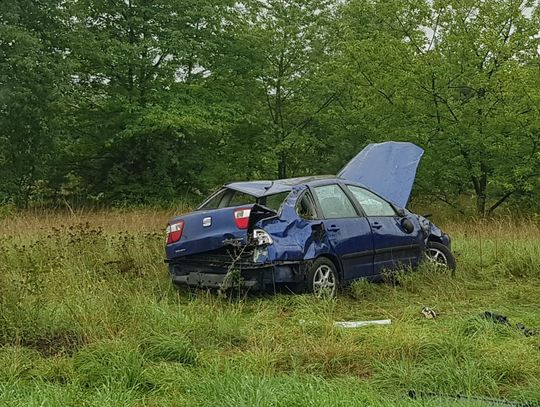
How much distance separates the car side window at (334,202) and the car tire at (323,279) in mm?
642

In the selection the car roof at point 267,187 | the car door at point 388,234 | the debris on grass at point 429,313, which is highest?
the car roof at point 267,187

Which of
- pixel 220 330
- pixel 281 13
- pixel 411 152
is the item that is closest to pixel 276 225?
pixel 220 330

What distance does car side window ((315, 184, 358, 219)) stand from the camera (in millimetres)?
7949

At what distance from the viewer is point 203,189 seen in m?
26.7

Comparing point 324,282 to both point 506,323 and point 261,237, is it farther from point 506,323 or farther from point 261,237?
point 506,323

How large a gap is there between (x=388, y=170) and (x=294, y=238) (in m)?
4.48

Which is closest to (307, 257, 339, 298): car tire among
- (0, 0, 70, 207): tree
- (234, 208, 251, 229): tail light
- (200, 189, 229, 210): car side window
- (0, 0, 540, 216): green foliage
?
(234, 208, 251, 229): tail light

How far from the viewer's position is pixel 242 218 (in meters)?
7.12

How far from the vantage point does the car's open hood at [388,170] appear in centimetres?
1088

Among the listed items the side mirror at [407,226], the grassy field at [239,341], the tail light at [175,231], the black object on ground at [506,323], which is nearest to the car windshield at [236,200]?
the tail light at [175,231]

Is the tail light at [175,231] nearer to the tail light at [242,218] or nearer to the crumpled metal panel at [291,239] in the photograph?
the tail light at [242,218]

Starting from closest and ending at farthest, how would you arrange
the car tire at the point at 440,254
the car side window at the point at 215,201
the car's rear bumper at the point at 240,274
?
the car's rear bumper at the point at 240,274 → the car side window at the point at 215,201 → the car tire at the point at 440,254

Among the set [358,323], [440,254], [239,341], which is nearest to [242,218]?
[358,323]

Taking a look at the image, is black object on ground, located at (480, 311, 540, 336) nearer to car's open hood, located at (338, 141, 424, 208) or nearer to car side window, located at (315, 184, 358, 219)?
car side window, located at (315, 184, 358, 219)
